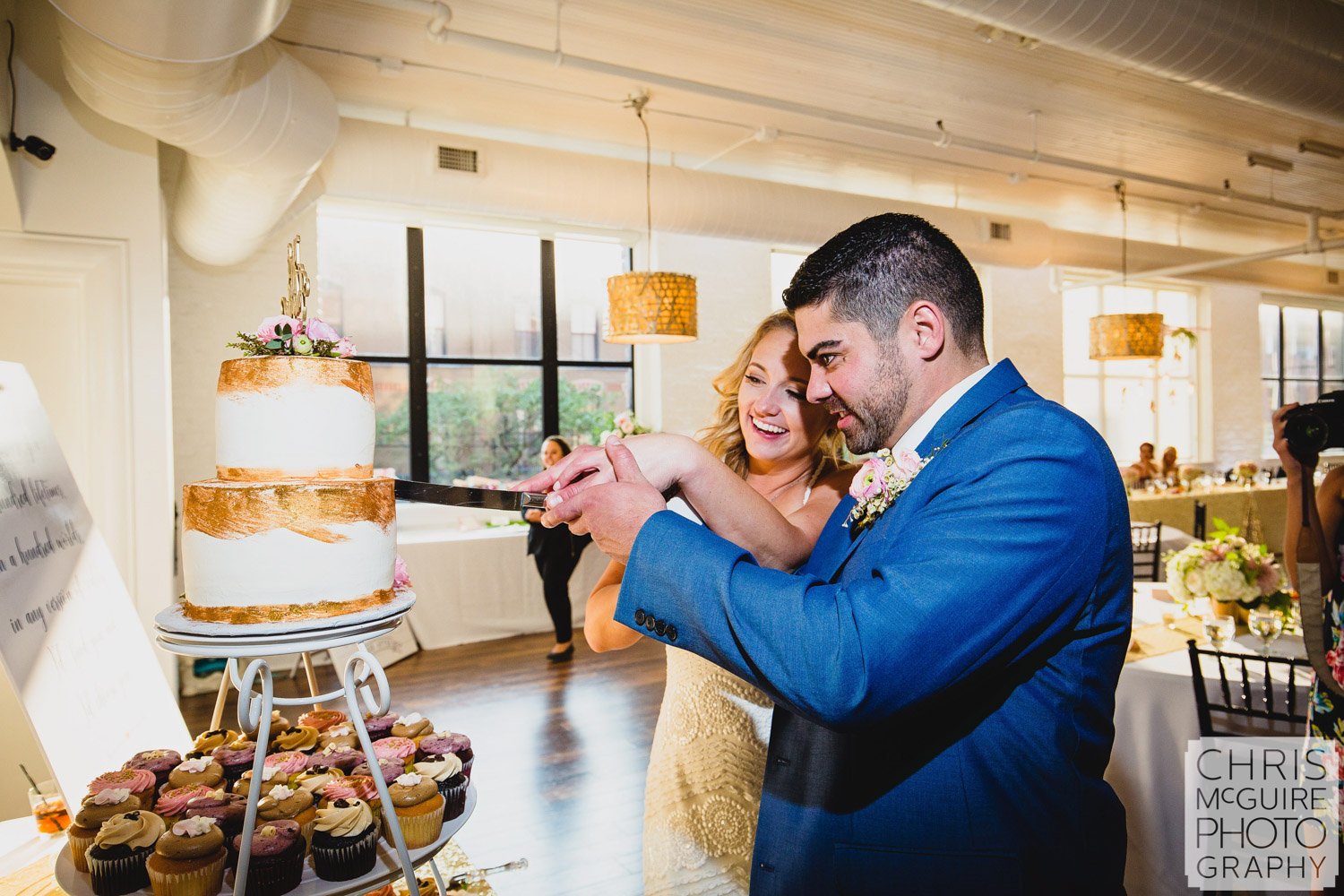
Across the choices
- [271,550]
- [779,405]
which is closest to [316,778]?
[271,550]

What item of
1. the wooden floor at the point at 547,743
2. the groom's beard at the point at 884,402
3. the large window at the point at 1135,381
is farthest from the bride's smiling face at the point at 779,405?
the large window at the point at 1135,381

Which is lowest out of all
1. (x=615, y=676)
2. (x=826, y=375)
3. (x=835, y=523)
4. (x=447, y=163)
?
(x=615, y=676)

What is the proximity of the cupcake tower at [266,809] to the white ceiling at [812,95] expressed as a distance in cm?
336

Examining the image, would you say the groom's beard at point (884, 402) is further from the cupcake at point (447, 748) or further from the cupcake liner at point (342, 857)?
the cupcake at point (447, 748)

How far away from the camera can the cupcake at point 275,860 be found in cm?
156

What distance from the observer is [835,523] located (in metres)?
1.58

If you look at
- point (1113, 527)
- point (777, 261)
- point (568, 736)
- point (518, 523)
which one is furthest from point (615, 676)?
point (777, 261)

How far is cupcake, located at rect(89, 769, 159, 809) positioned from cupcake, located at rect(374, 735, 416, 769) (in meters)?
0.48

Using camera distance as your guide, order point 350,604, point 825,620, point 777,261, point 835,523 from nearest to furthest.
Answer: point 825,620 < point 350,604 < point 835,523 < point 777,261

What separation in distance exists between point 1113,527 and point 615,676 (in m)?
5.05

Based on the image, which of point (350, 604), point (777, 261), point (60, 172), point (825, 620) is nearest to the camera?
point (825, 620)

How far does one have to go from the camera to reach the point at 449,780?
6.44 feet

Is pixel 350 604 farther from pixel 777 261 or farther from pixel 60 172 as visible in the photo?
pixel 777 261

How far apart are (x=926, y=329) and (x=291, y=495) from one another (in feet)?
3.60
